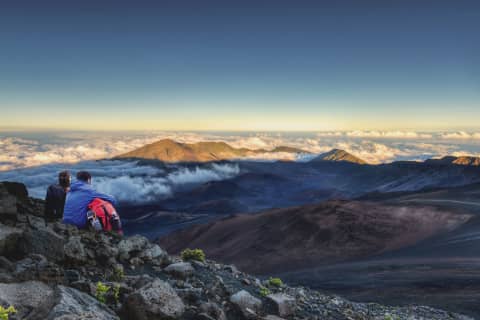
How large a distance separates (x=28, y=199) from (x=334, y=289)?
2984cm

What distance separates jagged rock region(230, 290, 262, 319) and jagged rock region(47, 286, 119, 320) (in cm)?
323

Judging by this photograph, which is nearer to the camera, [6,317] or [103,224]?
[6,317]

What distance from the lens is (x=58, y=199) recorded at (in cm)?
796

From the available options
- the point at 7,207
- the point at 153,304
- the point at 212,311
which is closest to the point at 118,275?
the point at 153,304

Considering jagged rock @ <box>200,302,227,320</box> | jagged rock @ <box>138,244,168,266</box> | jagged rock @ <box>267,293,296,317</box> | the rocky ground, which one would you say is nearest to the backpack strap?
the rocky ground

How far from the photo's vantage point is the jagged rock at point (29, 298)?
12.7ft

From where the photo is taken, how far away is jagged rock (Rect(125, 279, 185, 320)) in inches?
197

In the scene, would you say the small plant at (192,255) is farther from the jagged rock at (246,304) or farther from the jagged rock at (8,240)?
the jagged rock at (8,240)

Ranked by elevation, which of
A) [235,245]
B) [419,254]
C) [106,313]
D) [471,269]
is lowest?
[235,245]

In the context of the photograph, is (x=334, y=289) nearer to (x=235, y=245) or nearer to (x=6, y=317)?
(x=6, y=317)

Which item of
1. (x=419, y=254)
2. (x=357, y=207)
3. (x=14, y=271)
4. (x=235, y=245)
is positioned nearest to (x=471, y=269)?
(x=419, y=254)

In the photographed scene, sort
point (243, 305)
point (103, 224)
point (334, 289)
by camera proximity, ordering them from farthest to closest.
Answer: point (334, 289)
point (103, 224)
point (243, 305)

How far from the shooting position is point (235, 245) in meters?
82.2

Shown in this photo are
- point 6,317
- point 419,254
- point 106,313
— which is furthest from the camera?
point 419,254
